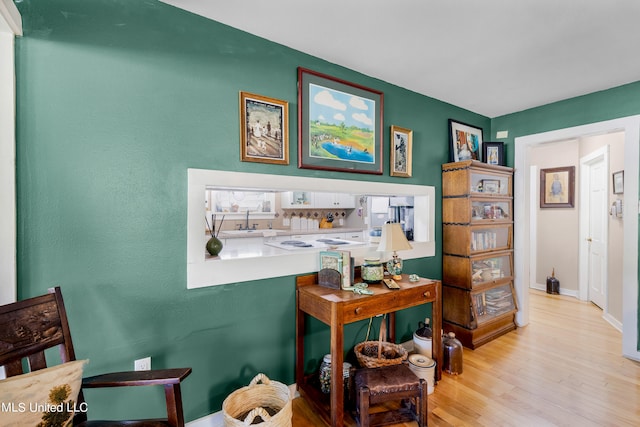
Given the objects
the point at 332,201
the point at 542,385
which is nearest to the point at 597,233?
the point at 542,385

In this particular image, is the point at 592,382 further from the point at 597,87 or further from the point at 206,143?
the point at 206,143

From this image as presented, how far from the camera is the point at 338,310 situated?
1.72 metres

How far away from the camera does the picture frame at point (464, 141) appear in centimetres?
319

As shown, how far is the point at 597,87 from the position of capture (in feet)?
9.05

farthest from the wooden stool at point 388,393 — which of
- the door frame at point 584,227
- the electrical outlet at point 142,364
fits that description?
the door frame at point 584,227

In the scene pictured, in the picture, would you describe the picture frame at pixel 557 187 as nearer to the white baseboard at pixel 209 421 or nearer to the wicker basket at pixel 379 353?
the wicker basket at pixel 379 353

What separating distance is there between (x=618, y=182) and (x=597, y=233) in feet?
3.21

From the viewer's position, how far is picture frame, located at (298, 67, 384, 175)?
2.16 metres

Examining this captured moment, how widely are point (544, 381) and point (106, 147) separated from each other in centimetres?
334

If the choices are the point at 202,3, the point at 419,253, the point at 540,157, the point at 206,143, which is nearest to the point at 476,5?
the point at 202,3

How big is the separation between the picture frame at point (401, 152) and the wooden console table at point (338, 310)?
972 millimetres

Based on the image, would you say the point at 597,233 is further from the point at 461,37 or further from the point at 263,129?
the point at 263,129

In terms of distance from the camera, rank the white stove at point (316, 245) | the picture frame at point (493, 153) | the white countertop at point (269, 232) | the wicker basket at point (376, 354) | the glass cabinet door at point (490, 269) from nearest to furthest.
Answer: the wicker basket at point (376, 354) < the white stove at point (316, 245) < the glass cabinet door at point (490, 269) < the picture frame at point (493, 153) < the white countertop at point (269, 232)

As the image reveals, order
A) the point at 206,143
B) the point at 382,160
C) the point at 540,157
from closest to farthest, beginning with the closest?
the point at 206,143 < the point at 382,160 < the point at 540,157
